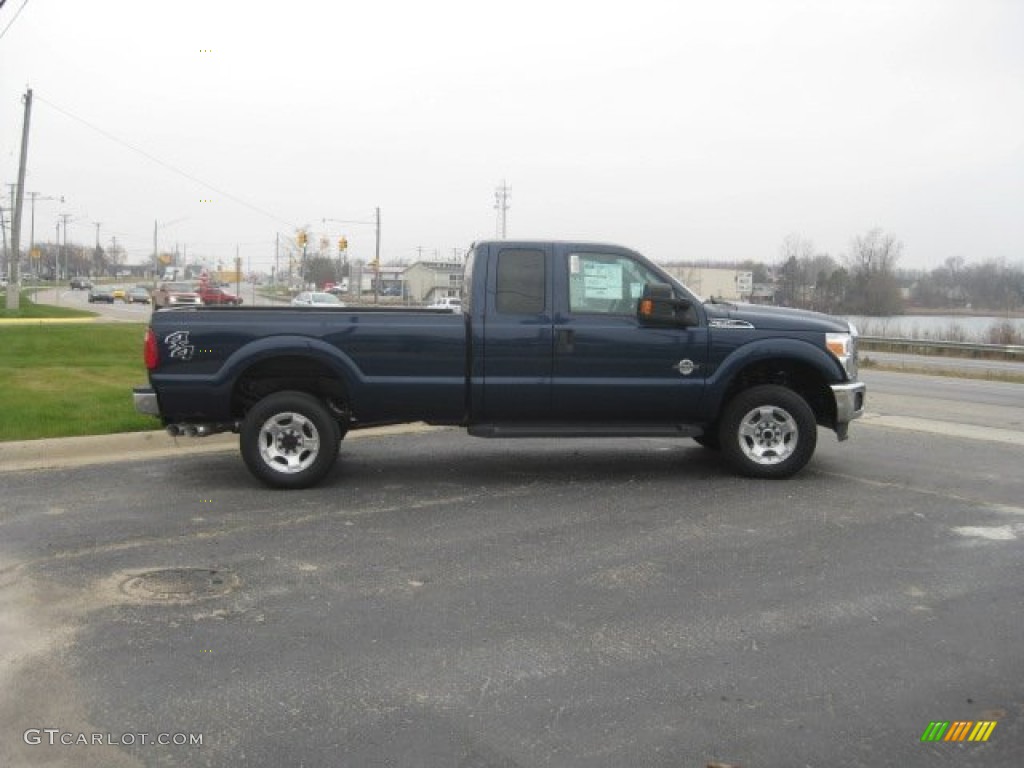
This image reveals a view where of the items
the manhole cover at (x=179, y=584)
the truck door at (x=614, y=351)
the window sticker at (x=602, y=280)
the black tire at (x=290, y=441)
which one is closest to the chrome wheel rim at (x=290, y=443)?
the black tire at (x=290, y=441)

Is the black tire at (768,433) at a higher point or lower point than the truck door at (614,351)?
lower

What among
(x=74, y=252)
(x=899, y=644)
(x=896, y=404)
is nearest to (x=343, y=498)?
(x=899, y=644)

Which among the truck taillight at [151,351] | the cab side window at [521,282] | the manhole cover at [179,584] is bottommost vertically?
the manhole cover at [179,584]

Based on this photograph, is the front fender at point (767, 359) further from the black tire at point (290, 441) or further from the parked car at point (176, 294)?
the parked car at point (176, 294)

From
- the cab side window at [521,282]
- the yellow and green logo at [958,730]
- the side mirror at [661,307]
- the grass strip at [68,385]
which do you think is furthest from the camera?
the grass strip at [68,385]

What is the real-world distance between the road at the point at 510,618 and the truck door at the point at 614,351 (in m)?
0.64

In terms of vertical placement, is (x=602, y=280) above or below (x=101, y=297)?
below

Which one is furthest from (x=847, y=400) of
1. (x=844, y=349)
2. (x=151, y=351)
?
(x=151, y=351)

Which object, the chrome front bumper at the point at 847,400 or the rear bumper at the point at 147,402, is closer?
the rear bumper at the point at 147,402

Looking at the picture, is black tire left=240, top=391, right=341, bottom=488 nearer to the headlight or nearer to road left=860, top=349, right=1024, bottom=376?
the headlight

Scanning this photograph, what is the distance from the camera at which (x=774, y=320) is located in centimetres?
802

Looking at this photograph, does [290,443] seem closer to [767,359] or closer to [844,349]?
[767,359]

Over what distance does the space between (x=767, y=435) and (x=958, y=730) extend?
4538mm

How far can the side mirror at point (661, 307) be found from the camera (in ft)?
25.2
